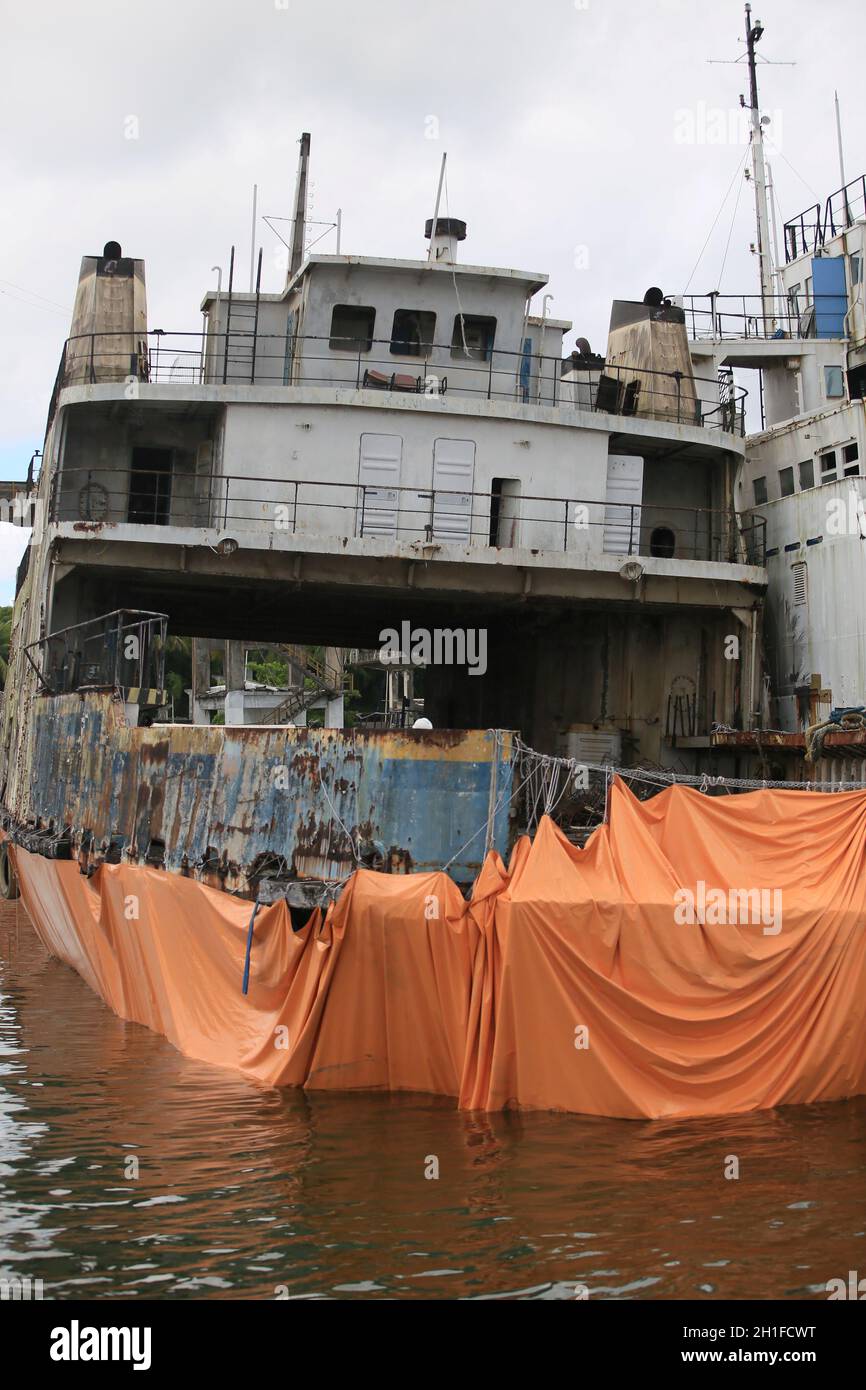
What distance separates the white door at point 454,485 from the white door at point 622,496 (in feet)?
7.89

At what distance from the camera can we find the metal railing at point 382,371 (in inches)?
840

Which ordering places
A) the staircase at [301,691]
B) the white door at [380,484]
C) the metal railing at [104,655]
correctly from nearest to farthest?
the metal railing at [104,655] < the white door at [380,484] < the staircase at [301,691]

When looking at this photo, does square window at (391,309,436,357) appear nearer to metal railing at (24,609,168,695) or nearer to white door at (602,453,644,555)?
white door at (602,453,644,555)

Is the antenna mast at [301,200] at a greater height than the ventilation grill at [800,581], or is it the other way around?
the antenna mast at [301,200]

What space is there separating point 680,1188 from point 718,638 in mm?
13363

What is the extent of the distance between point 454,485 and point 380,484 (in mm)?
1119

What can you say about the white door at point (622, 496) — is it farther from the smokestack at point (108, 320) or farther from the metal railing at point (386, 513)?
the smokestack at point (108, 320)

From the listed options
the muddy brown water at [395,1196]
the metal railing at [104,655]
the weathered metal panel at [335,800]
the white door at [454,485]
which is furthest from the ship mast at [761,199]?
the muddy brown water at [395,1196]

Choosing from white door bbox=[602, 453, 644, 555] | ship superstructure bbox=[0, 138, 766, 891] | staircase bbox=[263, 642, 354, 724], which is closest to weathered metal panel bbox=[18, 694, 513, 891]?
ship superstructure bbox=[0, 138, 766, 891]

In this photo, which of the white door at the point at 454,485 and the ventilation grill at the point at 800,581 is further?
the ventilation grill at the point at 800,581

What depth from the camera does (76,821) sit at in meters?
18.0

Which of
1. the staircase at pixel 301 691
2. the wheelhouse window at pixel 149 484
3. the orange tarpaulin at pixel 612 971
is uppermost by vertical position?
the staircase at pixel 301 691

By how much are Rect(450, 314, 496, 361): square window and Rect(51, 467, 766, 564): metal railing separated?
2.78 meters

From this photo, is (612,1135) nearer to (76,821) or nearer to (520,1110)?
(520,1110)
